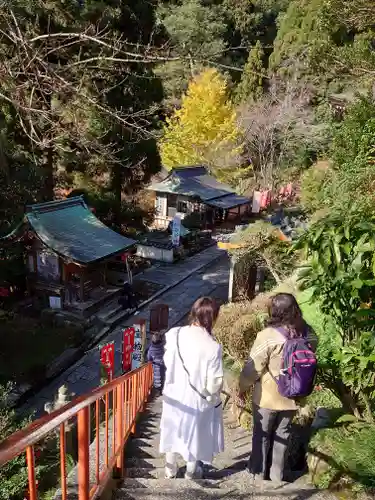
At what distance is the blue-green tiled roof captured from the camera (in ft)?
47.4

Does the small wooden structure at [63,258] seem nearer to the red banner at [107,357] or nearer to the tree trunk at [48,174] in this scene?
the tree trunk at [48,174]

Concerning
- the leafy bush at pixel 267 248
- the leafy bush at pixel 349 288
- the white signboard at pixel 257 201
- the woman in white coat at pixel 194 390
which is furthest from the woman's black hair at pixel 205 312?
the white signboard at pixel 257 201

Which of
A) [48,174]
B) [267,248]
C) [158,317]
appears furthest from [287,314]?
[48,174]

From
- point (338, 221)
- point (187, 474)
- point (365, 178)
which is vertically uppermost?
point (338, 221)

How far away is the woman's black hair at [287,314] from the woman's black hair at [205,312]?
1.36 feet

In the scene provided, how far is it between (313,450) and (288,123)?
26366 millimetres


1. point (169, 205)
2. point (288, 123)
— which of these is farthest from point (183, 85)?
point (169, 205)

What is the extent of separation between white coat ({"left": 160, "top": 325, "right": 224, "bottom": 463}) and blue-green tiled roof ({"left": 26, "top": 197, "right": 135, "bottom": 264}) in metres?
11.4

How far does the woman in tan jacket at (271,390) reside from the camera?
3.10 metres

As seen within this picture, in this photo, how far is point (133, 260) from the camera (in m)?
19.4

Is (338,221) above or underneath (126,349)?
above

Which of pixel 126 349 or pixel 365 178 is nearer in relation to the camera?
pixel 126 349

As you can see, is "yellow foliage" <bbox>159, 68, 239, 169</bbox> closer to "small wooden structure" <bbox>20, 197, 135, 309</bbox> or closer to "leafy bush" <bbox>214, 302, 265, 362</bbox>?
"small wooden structure" <bbox>20, 197, 135, 309</bbox>

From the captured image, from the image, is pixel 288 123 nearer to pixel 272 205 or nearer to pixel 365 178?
pixel 272 205
